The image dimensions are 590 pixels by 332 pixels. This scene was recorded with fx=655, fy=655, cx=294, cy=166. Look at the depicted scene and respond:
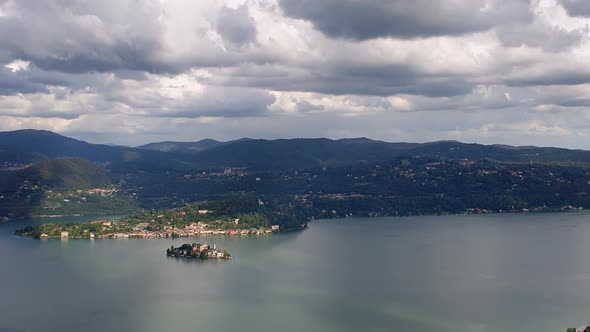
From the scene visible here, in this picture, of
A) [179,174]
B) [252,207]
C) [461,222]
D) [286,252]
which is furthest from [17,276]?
[179,174]

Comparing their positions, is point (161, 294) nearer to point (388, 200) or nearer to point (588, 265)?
point (588, 265)

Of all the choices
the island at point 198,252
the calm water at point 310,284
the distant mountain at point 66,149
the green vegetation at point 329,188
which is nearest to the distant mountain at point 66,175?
the green vegetation at point 329,188

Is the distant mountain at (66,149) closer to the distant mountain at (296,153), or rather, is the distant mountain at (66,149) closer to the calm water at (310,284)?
the distant mountain at (296,153)

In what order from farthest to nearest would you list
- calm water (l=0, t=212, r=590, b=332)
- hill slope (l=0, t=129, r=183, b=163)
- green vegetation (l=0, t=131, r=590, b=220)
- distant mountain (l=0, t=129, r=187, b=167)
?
hill slope (l=0, t=129, r=183, b=163)
distant mountain (l=0, t=129, r=187, b=167)
green vegetation (l=0, t=131, r=590, b=220)
calm water (l=0, t=212, r=590, b=332)

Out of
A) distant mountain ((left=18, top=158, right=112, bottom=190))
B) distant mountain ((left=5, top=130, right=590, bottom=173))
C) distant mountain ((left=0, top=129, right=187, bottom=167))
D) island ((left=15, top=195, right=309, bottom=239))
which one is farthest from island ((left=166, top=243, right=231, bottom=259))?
distant mountain ((left=0, top=129, right=187, bottom=167))

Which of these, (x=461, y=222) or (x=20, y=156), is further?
(x=20, y=156)

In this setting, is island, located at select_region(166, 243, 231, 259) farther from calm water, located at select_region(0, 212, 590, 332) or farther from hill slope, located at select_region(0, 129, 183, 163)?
hill slope, located at select_region(0, 129, 183, 163)
